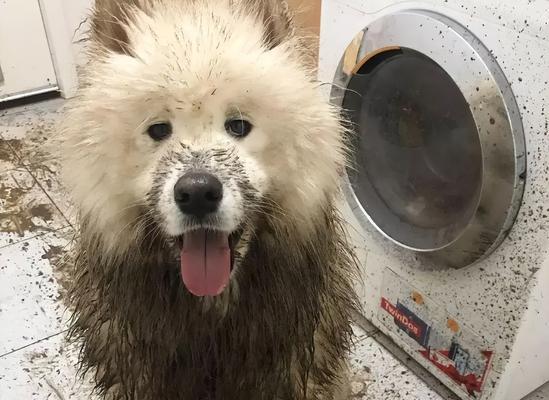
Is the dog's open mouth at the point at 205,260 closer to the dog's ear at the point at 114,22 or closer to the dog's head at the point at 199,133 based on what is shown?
the dog's head at the point at 199,133

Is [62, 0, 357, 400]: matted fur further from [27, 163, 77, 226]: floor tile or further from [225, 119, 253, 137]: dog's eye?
[27, 163, 77, 226]: floor tile

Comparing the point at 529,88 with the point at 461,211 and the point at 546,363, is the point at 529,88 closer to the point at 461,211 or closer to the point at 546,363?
the point at 461,211

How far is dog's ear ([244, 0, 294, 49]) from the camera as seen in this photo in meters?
0.96

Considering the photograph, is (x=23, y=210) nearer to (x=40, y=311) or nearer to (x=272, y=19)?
(x=40, y=311)

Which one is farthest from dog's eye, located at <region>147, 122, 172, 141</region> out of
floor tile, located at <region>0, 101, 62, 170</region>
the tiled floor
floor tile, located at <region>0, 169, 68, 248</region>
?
floor tile, located at <region>0, 101, 62, 170</region>

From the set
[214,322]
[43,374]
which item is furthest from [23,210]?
[214,322]

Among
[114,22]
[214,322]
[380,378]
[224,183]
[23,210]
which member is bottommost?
[380,378]

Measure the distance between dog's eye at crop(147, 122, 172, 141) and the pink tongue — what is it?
5.6 inches

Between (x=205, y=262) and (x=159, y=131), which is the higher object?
(x=159, y=131)

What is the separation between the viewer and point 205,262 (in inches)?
36.4

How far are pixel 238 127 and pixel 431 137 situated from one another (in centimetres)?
69

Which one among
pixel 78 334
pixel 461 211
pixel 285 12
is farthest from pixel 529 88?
pixel 78 334

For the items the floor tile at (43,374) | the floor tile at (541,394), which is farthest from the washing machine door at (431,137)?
→ the floor tile at (43,374)

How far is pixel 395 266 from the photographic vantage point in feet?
5.28
